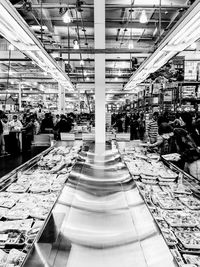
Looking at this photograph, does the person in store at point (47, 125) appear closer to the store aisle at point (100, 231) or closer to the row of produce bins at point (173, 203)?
the row of produce bins at point (173, 203)

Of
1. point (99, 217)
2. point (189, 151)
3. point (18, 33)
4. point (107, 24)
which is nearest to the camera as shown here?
point (99, 217)

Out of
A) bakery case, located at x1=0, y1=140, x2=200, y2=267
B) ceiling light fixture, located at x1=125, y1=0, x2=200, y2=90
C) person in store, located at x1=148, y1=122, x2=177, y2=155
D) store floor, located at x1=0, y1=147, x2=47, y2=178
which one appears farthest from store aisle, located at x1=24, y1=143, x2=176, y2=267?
store floor, located at x1=0, y1=147, x2=47, y2=178

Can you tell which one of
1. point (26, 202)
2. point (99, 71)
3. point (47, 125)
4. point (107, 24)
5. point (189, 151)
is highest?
point (107, 24)

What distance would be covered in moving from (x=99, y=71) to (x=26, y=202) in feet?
15.3

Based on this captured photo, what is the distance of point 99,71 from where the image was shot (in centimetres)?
712

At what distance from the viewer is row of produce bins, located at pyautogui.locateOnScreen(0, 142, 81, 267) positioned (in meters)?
2.15

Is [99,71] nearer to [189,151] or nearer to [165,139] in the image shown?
[165,139]

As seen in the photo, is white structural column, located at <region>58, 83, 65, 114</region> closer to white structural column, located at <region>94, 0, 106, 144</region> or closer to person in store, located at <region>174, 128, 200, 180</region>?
white structural column, located at <region>94, 0, 106, 144</region>

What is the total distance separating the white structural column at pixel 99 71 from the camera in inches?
262

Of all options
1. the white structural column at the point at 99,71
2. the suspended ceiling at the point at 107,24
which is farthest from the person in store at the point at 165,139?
the suspended ceiling at the point at 107,24

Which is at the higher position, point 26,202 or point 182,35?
point 182,35

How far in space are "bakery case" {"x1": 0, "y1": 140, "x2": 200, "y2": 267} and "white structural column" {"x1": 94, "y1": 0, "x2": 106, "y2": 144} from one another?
2.56m

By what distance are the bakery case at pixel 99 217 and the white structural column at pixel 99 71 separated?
2.56m

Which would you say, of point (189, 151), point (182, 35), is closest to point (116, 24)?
point (189, 151)
